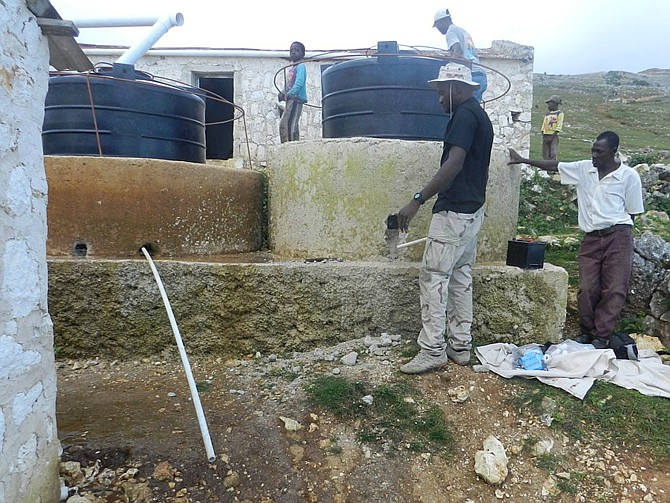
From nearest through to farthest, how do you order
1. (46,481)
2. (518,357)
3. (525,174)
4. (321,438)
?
1. (46,481)
2. (321,438)
3. (518,357)
4. (525,174)

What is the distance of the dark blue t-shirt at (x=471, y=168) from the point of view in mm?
3148

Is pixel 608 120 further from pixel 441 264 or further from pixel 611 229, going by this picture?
pixel 441 264

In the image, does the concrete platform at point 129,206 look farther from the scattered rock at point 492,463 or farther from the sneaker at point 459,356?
the scattered rock at point 492,463

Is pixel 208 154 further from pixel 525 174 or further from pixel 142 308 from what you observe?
pixel 525 174

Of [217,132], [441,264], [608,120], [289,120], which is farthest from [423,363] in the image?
[608,120]

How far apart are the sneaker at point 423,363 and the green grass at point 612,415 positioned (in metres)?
0.48

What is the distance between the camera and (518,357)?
3.44 meters

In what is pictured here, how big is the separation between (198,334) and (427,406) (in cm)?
171

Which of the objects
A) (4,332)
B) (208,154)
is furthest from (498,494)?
(208,154)

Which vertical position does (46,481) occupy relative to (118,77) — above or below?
below

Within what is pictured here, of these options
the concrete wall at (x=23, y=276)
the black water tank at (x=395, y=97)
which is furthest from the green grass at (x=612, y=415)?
the concrete wall at (x=23, y=276)

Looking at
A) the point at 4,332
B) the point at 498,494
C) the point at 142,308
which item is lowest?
the point at 498,494

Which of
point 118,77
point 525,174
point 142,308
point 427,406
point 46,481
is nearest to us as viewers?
point 46,481

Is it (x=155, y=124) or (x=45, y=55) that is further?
(x=155, y=124)
